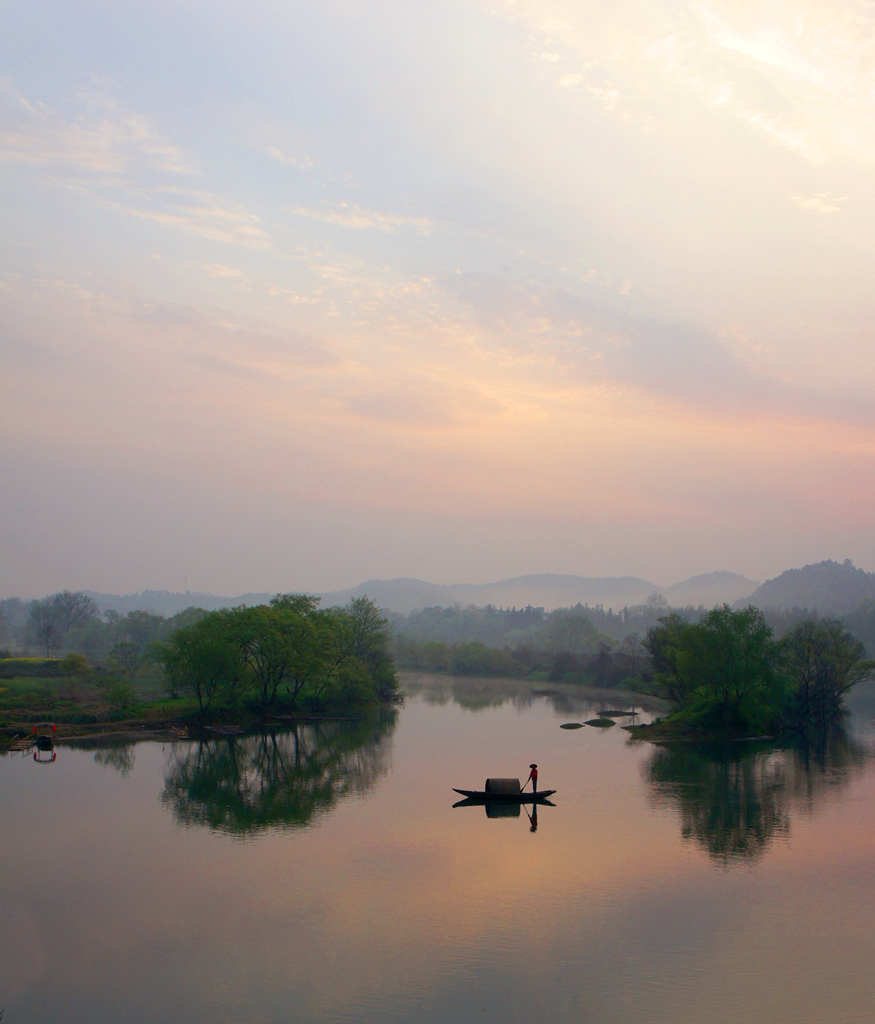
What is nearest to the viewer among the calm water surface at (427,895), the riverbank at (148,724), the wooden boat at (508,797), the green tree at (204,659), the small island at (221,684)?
the calm water surface at (427,895)

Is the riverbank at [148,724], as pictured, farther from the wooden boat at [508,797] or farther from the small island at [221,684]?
the wooden boat at [508,797]

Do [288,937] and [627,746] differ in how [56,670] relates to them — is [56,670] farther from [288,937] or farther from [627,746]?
[288,937]

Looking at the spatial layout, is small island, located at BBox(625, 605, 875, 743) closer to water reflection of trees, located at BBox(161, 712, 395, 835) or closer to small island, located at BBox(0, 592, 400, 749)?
water reflection of trees, located at BBox(161, 712, 395, 835)

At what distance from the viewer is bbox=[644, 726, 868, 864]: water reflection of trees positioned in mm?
40031

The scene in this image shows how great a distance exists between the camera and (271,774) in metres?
54.8

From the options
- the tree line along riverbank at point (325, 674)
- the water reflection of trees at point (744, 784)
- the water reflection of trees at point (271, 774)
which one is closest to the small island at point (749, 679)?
the tree line along riverbank at point (325, 674)

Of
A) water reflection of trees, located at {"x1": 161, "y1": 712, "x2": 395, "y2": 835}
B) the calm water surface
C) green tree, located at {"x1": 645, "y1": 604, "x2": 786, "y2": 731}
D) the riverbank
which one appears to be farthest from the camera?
green tree, located at {"x1": 645, "y1": 604, "x2": 786, "y2": 731}

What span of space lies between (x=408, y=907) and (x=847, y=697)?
10343cm

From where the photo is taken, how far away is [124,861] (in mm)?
34562

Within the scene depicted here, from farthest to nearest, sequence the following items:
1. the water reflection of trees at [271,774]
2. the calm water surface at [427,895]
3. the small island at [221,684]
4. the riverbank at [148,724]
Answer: the small island at [221,684]
the riverbank at [148,724]
the water reflection of trees at [271,774]
the calm water surface at [427,895]

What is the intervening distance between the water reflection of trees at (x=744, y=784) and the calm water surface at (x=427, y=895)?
29cm

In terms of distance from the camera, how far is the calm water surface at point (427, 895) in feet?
73.7

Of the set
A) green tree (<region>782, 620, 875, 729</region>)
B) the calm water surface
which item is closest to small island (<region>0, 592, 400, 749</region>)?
the calm water surface

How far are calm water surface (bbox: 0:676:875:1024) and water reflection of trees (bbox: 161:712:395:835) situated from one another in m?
0.34
